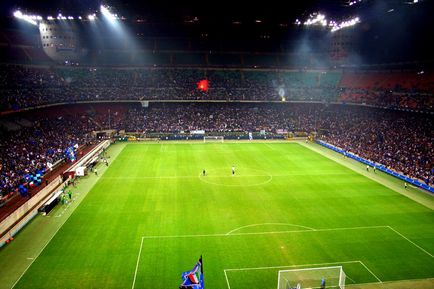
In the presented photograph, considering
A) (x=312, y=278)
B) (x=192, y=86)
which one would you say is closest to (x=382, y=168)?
(x=312, y=278)

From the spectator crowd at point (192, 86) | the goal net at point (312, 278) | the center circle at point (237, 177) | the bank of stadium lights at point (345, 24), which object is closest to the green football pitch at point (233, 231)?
the center circle at point (237, 177)

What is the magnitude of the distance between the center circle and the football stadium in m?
0.34

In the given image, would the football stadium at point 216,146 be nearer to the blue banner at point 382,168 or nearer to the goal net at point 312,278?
the goal net at point 312,278

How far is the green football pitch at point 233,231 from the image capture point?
1827 centimetres

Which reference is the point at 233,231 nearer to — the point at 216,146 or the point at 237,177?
the point at 237,177

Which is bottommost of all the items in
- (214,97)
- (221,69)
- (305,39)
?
(214,97)

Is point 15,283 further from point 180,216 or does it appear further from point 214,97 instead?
point 214,97

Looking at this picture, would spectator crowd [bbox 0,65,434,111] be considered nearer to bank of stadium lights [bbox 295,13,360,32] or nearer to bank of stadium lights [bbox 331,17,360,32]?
bank of stadium lights [bbox 331,17,360,32]

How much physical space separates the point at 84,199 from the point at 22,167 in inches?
332

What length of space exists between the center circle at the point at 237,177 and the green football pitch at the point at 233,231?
0.36 ft

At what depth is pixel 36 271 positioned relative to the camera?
18.2m

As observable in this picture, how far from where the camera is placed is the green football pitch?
18266 mm

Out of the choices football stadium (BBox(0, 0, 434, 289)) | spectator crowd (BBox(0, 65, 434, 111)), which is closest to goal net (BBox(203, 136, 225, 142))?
football stadium (BBox(0, 0, 434, 289))

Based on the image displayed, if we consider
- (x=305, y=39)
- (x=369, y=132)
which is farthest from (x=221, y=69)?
(x=369, y=132)
